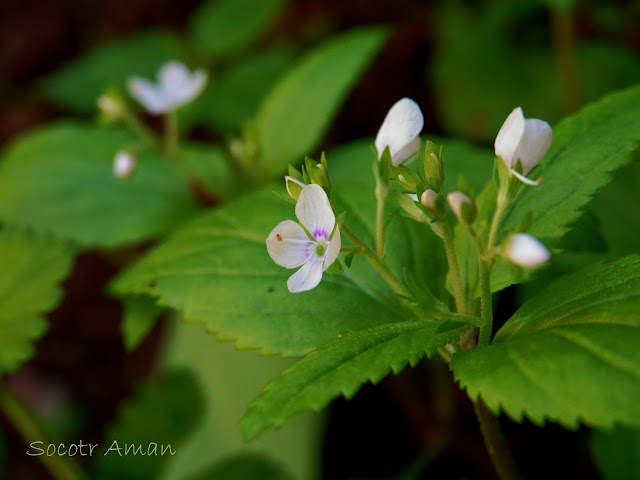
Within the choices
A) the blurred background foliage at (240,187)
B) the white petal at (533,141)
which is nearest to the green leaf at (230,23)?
the blurred background foliage at (240,187)

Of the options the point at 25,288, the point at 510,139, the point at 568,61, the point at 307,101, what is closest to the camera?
the point at 510,139

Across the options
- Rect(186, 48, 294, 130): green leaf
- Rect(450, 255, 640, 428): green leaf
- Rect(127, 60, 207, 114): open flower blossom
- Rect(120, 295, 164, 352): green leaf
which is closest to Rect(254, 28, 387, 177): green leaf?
Rect(127, 60, 207, 114): open flower blossom

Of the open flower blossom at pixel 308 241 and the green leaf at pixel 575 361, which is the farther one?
the open flower blossom at pixel 308 241

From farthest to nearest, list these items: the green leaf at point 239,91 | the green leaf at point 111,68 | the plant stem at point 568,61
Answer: the green leaf at point 111,68, the green leaf at point 239,91, the plant stem at point 568,61

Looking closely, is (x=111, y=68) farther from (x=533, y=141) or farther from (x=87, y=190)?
(x=533, y=141)

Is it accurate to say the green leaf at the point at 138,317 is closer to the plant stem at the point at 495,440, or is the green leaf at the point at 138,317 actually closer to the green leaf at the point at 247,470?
the green leaf at the point at 247,470

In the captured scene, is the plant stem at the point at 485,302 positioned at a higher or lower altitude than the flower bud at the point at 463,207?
lower

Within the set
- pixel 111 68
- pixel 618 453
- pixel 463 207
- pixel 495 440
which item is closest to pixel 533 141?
pixel 463 207
